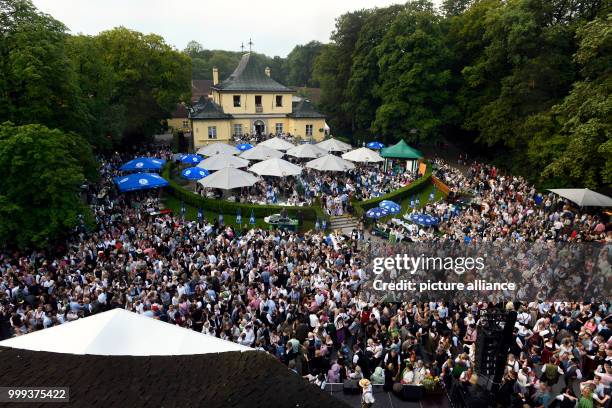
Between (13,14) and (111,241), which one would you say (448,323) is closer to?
(111,241)

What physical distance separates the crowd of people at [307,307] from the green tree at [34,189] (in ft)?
3.15

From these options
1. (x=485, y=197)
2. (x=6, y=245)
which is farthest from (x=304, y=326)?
(x=485, y=197)

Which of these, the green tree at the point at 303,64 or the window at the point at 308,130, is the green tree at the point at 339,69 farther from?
the green tree at the point at 303,64

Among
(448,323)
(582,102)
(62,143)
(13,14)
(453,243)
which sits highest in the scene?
(13,14)

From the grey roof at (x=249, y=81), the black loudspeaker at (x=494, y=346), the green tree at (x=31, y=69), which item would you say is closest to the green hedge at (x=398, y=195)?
the black loudspeaker at (x=494, y=346)

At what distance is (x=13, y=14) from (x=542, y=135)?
1084 inches

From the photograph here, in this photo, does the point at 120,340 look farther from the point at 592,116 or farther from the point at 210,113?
the point at 210,113

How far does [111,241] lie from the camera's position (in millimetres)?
16188

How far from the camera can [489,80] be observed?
32.3m

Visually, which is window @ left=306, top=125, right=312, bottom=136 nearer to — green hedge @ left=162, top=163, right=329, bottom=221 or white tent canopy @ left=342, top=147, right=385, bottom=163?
white tent canopy @ left=342, top=147, right=385, bottom=163

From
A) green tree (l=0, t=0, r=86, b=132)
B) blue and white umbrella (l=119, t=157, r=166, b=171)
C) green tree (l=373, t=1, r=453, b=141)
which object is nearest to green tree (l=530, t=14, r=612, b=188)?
green tree (l=373, t=1, r=453, b=141)

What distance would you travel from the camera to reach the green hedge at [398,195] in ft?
76.5

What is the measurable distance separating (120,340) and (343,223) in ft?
56.9

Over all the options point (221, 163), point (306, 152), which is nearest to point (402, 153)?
point (306, 152)
